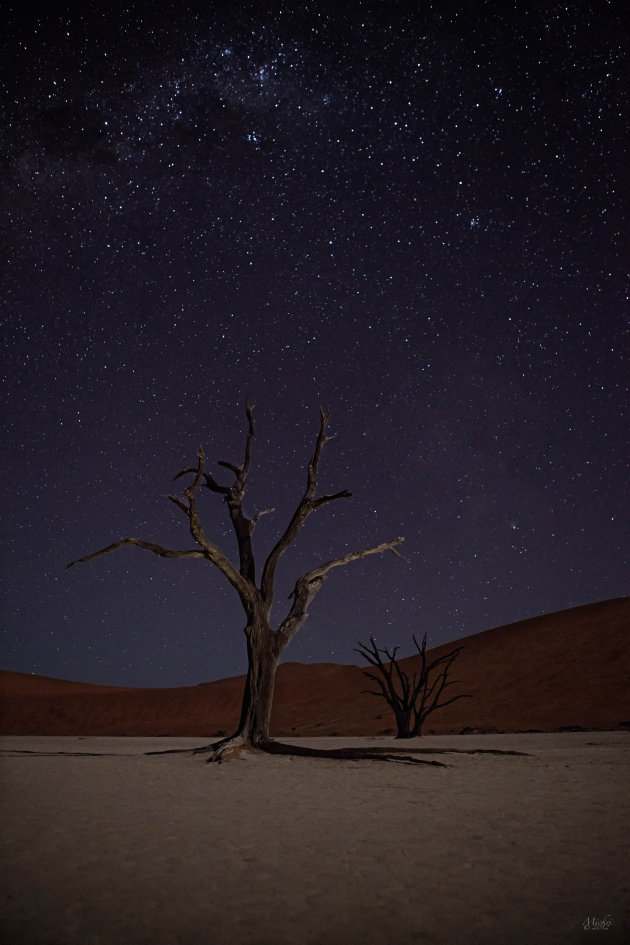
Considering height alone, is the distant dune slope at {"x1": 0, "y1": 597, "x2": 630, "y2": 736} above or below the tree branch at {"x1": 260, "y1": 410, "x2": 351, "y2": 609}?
below

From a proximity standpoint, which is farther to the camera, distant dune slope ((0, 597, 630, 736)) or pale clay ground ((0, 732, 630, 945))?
distant dune slope ((0, 597, 630, 736))

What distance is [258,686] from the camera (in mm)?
13359

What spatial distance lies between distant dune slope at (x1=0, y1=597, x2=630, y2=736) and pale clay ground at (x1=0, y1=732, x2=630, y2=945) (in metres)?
19.0

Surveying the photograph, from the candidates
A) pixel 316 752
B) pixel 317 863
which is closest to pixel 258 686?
pixel 316 752

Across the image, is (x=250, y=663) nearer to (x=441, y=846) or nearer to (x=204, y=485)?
(x=204, y=485)

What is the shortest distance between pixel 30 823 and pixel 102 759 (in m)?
8.04

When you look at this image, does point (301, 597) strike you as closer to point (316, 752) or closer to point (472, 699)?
point (316, 752)

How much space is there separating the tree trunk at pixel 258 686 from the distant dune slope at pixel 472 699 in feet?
46.5

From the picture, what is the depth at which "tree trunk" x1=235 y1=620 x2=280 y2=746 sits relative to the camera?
1335 centimetres
